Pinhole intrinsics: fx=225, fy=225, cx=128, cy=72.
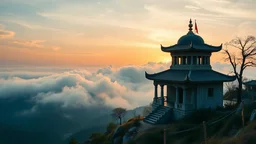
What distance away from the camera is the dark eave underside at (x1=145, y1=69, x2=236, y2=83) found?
2662 centimetres

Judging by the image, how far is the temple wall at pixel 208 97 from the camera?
27469 mm

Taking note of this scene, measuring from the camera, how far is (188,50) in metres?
28.2

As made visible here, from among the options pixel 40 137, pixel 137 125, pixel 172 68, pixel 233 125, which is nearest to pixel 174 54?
pixel 172 68

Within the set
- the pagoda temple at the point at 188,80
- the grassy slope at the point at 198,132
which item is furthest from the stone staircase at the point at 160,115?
the grassy slope at the point at 198,132

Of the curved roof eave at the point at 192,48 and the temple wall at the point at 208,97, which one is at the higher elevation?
the curved roof eave at the point at 192,48

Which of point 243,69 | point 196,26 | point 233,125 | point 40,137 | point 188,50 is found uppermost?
point 196,26

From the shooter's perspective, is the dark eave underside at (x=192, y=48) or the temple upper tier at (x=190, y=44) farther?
the temple upper tier at (x=190, y=44)

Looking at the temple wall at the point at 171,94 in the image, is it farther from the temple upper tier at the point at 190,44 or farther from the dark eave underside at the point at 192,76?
the temple upper tier at the point at 190,44

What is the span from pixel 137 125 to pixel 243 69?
60.3 feet

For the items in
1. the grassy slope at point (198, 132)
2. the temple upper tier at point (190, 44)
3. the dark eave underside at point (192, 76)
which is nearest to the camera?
the grassy slope at point (198, 132)

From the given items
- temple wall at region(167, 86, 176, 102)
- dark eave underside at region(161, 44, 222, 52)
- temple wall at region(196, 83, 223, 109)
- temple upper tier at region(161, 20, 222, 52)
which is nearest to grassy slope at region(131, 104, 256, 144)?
temple wall at region(196, 83, 223, 109)

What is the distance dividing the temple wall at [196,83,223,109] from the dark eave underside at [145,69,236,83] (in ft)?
3.41

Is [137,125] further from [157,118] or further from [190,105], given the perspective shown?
[190,105]

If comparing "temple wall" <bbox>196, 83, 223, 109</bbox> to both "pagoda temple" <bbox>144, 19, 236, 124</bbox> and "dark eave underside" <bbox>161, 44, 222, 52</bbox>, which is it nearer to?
"pagoda temple" <bbox>144, 19, 236, 124</bbox>
